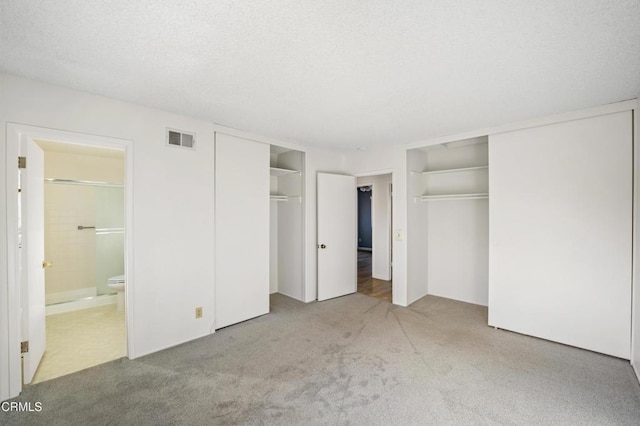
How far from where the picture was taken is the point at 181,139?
3.00 meters

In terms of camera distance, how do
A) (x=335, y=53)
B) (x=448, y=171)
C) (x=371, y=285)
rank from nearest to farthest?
(x=335, y=53) → (x=448, y=171) → (x=371, y=285)

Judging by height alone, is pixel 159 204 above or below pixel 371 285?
above

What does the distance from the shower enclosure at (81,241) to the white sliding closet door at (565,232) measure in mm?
5736

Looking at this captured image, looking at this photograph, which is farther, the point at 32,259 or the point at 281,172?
the point at 281,172

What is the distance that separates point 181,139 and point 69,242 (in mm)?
2971

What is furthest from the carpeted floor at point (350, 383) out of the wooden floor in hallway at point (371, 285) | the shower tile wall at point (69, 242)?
the shower tile wall at point (69, 242)

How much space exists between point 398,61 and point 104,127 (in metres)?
2.65

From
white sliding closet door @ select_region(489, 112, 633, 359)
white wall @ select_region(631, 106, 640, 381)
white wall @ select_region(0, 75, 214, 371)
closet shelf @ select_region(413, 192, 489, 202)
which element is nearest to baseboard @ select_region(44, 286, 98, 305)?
→ white wall @ select_region(0, 75, 214, 371)

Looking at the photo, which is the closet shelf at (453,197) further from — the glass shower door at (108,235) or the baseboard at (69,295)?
the baseboard at (69,295)

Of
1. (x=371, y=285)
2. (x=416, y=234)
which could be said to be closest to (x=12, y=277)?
(x=416, y=234)

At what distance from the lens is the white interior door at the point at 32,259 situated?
7.31ft

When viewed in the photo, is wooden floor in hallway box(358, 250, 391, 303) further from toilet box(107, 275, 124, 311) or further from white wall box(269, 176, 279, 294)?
toilet box(107, 275, 124, 311)

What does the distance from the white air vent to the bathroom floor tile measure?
2.25 m

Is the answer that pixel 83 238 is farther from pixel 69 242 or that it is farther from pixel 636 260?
pixel 636 260
